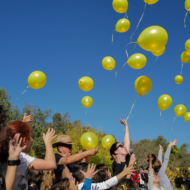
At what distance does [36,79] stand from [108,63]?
2463 mm

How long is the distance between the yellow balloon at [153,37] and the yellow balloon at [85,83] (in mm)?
2184

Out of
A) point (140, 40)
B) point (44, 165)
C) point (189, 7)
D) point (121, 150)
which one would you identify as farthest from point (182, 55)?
point (44, 165)

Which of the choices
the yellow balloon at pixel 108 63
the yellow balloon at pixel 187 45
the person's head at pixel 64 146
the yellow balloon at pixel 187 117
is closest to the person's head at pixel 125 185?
the person's head at pixel 64 146

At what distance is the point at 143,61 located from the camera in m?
5.37

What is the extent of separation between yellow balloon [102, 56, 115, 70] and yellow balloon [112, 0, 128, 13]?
4.80ft

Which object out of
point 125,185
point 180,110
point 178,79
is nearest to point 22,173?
point 125,185

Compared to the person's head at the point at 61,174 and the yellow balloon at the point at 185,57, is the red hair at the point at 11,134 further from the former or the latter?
the yellow balloon at the point at 185,57

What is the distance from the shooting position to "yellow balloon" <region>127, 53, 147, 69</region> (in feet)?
17.5

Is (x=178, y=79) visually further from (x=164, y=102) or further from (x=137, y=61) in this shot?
(x=137, y=61)

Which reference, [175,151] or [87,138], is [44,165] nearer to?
[87,138]

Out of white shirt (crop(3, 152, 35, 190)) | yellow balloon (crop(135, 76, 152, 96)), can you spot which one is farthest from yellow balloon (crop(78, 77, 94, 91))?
white shirt (crop(3, 152, 35, 190))

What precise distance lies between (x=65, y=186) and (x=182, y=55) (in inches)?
217

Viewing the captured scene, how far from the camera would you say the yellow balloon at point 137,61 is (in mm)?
5324

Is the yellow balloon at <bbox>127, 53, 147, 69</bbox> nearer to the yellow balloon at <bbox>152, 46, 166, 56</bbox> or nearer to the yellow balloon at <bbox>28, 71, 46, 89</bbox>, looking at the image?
the yellow balloon at <bbox>152, 46, 166, 56</bbox>
